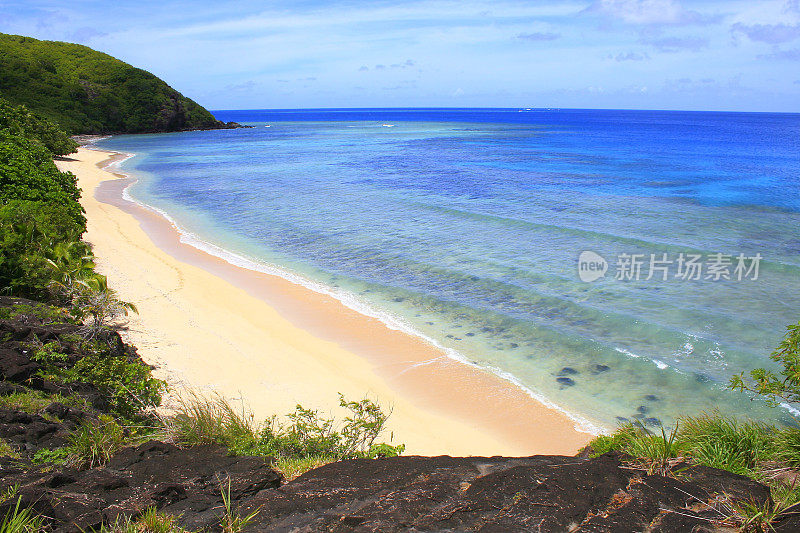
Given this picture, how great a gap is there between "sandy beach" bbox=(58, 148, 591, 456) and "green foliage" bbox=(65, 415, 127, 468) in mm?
2888

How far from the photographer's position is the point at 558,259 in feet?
54.9

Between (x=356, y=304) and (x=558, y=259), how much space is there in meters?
7.07

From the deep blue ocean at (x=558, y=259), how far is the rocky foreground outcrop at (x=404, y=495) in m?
4.46

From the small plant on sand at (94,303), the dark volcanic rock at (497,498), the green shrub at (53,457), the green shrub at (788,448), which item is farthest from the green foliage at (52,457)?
the green shrub at (788,448)

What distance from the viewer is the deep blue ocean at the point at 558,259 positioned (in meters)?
10.2

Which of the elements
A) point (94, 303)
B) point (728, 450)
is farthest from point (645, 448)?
point (94, 303)

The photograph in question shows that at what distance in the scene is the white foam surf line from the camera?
28.7 ft

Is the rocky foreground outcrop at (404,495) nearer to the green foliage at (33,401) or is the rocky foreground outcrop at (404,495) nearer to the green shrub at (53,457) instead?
the green shrub at (53,457)

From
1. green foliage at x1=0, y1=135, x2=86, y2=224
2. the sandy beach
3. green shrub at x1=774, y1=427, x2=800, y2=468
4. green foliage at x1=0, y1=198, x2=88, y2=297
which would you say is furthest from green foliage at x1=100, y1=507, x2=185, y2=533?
green foliage at x1=0, y1=135, x2=86, y2=224

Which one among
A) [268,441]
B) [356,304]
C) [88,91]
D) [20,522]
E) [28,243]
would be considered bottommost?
[356,304]

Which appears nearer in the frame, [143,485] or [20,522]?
[20,522]

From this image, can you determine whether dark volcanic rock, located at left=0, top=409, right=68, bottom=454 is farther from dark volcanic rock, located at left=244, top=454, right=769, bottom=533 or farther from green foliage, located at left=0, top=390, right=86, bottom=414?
dark volcanic rock, located at left=244, top=454, right=769, bottom=533

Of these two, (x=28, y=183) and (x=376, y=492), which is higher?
(x=28, y=183)

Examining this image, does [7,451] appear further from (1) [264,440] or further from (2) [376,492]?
(2) [376,492]
